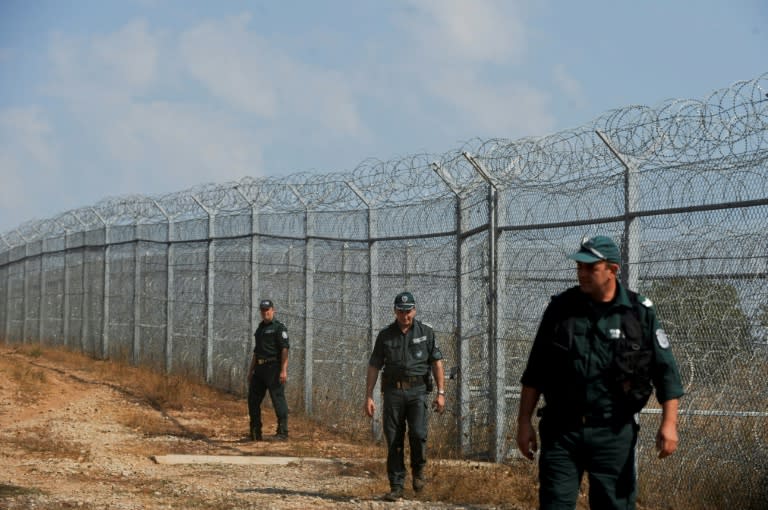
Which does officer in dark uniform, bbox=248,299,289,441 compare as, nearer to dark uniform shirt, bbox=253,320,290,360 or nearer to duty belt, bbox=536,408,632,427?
dark uniform shirt, bbox=253,320,290,360

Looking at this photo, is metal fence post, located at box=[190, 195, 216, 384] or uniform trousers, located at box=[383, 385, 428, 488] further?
metal fence post, located at box=[190, 195, 216, 384]

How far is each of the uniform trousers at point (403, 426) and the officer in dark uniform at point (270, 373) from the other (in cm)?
382

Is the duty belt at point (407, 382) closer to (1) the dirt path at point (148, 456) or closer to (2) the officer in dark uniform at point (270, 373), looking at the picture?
(1) the dirt path at point (148, 456)

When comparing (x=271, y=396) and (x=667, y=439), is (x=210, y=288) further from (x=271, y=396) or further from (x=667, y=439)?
(x=667, y=439)

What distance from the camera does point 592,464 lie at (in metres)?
5.05

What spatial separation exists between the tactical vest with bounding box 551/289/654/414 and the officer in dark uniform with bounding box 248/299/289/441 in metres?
7.47

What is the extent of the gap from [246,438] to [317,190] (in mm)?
2930

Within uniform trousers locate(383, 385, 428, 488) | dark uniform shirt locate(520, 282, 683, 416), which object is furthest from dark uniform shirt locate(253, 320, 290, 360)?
dark uniform shirt locate(520, 282, 683, 416)

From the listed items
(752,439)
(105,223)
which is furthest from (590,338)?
(105,223)

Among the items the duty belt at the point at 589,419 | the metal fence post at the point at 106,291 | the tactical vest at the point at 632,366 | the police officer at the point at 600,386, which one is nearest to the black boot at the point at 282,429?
the police officer at the point at 600,386

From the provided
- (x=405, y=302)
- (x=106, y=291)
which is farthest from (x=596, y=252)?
(x=106, y=291)

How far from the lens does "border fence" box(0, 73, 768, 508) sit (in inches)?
271

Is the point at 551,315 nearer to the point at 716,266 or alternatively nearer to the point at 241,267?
the point at 716,266

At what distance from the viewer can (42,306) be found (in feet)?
87.7
